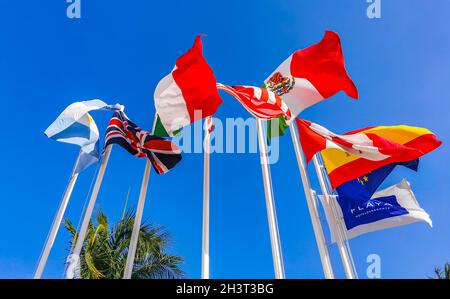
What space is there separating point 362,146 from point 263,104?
3.95m

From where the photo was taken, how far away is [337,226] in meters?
16.2

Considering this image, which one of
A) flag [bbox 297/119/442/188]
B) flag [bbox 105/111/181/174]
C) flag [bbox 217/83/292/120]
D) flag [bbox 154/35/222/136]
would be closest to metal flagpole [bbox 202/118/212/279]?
flag [bbox 105/111/181/174]

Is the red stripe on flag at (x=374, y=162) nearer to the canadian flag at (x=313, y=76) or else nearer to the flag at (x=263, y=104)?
the canadian flag at (x=313, y=76)

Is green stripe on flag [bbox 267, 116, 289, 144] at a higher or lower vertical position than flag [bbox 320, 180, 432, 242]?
higher

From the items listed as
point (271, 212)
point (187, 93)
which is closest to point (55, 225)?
point (187, 93)

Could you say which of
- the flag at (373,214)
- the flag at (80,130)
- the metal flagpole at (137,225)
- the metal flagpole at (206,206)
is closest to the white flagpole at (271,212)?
the metal flagpole at (206,206)

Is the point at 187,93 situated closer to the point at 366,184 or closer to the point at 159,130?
the point at 159,130

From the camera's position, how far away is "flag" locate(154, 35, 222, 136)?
1505 centimetres

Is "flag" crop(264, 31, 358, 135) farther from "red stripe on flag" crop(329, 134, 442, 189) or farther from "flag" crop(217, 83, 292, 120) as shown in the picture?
"red stripe on flag" crop(329, 134, 442, 189)

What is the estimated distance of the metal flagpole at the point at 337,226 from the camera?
15161 millimetres

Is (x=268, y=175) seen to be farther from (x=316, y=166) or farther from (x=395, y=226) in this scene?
(x=395, y=226)

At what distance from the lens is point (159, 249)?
18.7 m

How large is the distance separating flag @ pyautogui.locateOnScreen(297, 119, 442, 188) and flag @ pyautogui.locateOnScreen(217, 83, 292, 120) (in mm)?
1284
